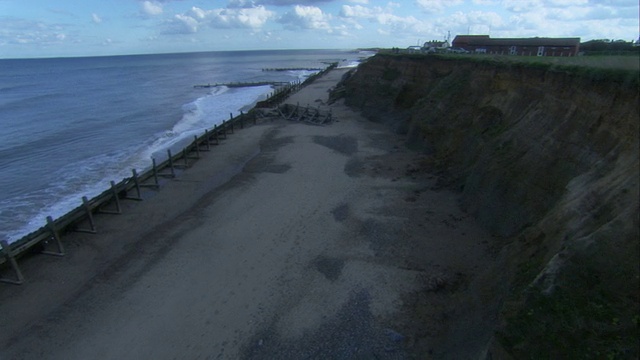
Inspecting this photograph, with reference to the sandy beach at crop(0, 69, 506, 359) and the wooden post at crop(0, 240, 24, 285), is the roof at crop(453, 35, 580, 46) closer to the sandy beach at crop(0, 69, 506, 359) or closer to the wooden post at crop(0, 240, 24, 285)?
the sandy beach at crop(0, 69, 506, 359)

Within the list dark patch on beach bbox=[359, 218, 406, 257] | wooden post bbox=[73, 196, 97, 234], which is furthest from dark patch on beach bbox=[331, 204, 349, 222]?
wooden post bbox=[73, 196, 97, 234]

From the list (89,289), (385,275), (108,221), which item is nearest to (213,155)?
(108,221)

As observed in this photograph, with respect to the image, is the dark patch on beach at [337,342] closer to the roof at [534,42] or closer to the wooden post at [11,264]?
the wooden post at [11,264]

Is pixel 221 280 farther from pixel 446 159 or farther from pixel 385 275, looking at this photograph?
pixel 446 159

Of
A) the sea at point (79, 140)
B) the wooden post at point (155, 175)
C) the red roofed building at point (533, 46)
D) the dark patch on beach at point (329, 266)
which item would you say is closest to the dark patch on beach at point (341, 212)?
the dark patch on beach at point (329, 266)

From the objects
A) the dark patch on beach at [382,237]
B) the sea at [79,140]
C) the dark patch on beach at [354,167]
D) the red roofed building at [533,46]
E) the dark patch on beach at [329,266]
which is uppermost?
the red roofed building at [533,46]

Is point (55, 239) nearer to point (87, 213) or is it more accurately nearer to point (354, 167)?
point (87, 213)
